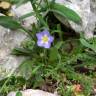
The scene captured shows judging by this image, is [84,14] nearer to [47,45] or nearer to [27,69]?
[47,45]

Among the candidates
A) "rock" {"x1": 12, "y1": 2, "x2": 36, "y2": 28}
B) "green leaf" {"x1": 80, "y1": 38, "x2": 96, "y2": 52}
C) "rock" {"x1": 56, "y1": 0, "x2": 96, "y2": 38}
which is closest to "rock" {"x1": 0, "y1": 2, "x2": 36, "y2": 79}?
"rock" {"x1": 12, "y1": 2, "x2": 36, "y2": 28}

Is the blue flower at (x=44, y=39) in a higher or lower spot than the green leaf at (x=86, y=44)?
higher

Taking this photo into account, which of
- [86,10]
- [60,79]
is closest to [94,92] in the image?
[60,79]

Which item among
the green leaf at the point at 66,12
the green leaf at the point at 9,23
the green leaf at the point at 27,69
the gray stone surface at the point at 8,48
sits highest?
the green leaf at the point at 66,12

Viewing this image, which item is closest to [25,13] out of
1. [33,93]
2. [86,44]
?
[86,44]

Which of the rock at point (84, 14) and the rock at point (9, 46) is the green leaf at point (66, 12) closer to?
the rock at point (84, 14)

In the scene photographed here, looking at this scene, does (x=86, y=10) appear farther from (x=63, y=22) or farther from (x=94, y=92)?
(x=94, y=92)

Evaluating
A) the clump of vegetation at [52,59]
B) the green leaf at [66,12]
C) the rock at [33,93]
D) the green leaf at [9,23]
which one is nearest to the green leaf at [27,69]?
the clump of vegetation at [52,59]
